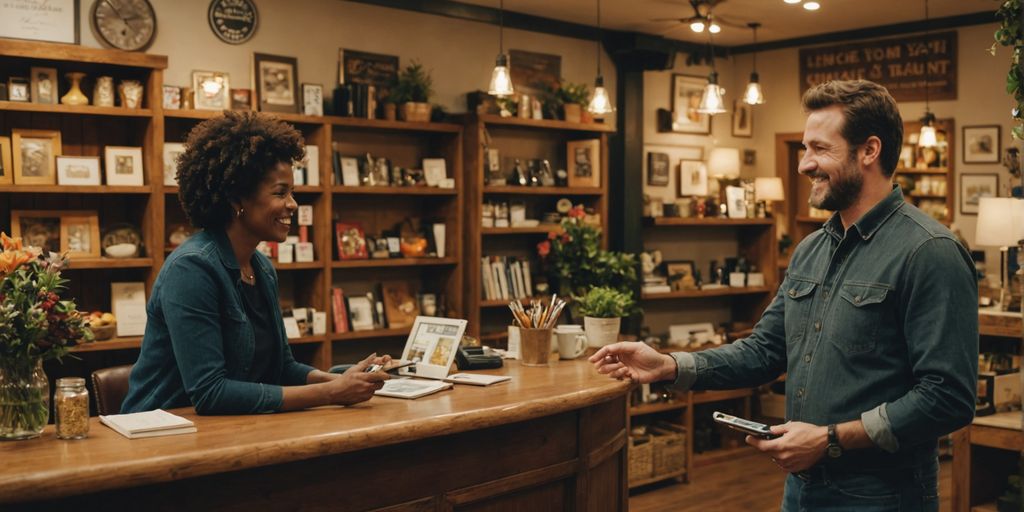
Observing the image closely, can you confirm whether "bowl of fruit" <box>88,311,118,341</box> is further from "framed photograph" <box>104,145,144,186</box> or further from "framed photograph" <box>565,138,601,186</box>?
"framed photograph" <box>565,138,601,186</box>

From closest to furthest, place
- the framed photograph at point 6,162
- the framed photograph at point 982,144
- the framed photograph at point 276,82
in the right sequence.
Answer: the framed photograph at point 6,162 < the framed photograph at point 276,82 < the framed photograph at point 982,144

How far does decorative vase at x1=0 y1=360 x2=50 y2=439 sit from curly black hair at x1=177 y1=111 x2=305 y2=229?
2.01ft

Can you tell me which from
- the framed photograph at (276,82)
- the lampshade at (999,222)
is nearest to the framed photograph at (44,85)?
the framed photograph at (276,82)

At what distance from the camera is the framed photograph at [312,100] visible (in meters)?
5.32

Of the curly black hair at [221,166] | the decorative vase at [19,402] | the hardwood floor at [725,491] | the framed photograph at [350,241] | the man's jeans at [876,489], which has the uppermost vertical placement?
the curly black hair at [221,166]

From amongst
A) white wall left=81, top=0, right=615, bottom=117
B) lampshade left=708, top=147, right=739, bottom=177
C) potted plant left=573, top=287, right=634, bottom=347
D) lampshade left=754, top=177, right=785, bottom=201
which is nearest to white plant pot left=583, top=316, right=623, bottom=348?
potted plant left=573, top=287, right=634, bottom=347

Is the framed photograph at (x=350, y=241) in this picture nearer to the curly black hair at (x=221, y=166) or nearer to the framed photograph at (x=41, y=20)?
the framed photograph at (x=41, y=20)

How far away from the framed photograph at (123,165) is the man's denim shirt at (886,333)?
347 cm

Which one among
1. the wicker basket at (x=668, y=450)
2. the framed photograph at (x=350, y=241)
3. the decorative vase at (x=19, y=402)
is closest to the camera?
the decorative vase at (x=19, y=402)

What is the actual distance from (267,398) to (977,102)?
20.0 feet

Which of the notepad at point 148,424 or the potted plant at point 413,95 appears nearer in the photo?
the notepad at point 148,424

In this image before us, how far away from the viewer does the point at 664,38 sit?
288 inches

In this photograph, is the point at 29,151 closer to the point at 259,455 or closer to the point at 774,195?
the point at 259,455

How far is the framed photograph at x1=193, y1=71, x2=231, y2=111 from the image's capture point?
4.96 m
